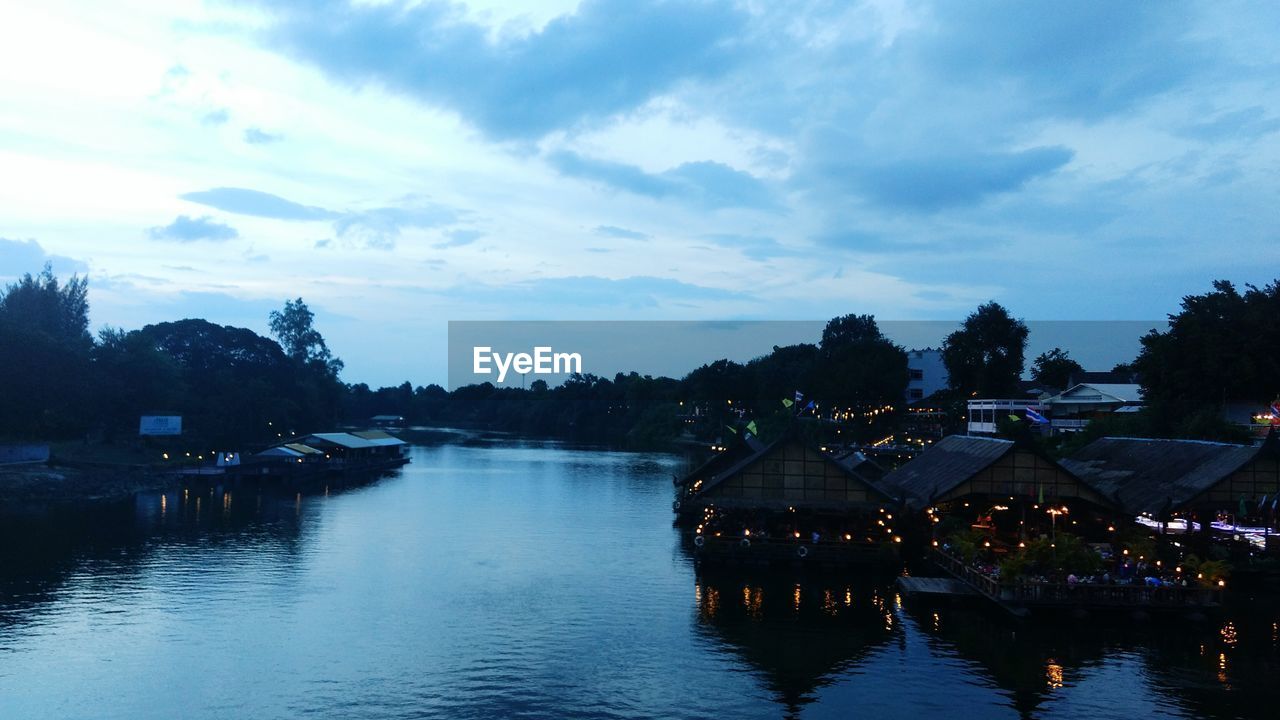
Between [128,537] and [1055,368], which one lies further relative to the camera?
[1055,368]

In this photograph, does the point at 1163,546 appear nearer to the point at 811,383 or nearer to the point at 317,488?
the point at 317,488

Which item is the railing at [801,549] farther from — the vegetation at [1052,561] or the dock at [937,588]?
the vegetation at [1052,561]

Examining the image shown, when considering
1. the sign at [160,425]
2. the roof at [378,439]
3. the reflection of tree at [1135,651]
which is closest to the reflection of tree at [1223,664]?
the reflection of tree at [1135,651]

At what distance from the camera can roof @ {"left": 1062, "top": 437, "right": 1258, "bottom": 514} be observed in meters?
39.2

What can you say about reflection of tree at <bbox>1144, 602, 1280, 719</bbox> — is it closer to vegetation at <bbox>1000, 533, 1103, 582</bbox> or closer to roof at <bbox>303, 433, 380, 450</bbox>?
vegetation at <bbox>1000, 533, 1103, 582</bbox>

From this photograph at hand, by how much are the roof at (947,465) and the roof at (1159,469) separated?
17.1 ft

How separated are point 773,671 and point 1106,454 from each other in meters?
32.6

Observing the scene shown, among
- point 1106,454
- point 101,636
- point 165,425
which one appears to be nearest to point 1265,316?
point 1106,454

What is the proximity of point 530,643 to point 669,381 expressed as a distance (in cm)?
16961

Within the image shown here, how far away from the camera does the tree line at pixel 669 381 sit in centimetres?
6438

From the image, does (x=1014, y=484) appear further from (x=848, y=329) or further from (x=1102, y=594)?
(x=848, y=329)

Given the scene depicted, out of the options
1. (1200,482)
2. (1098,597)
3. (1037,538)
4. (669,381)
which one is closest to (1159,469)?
(1200,482)

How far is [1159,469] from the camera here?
4400cm

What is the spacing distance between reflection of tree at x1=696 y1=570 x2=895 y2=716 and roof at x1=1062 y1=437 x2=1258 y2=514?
42.4 feet
